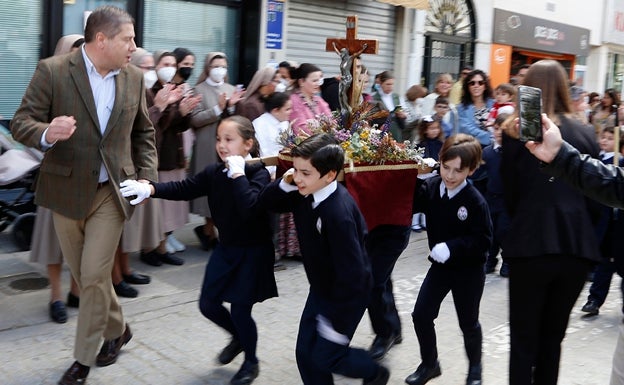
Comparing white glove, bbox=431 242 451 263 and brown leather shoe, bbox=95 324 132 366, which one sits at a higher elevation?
white glove, bbox=431 242 451 263

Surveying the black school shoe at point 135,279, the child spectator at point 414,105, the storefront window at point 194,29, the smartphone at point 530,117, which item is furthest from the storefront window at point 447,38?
the smartphone at point 530,117

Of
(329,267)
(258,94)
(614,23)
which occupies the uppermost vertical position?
(614,23)

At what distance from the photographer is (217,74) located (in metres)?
7.00

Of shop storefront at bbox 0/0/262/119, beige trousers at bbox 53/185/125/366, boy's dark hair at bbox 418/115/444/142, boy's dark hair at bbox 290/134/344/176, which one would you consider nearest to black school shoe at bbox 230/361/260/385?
beige trousers at bbox 53/185/125/366

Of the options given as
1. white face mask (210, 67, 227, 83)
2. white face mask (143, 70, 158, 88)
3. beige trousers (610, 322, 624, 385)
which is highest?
white face mask (210, 67, 227, 83)

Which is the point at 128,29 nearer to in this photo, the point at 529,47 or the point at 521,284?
the point at 521,284

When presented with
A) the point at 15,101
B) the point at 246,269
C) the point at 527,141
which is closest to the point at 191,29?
the point at 15,101

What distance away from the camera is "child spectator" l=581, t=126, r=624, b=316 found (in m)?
4.73

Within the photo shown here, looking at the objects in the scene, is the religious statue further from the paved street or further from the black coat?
the paved street

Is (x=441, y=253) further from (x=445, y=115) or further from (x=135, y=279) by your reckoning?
(x=445, y=115)

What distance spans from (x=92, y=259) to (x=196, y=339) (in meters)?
1.19

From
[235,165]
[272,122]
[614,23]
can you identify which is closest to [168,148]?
[272,122]

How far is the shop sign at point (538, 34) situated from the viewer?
15.2 m

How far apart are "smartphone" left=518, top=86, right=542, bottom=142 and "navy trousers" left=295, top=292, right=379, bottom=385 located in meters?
1.20
